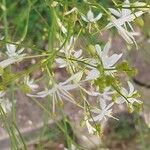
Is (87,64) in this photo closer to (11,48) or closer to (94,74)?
(94,74)

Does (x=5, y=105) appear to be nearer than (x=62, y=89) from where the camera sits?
No

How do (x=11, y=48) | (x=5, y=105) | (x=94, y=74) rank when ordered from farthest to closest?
(x=5, y=105)
(x=11, y=48)
(x=94, y=74)

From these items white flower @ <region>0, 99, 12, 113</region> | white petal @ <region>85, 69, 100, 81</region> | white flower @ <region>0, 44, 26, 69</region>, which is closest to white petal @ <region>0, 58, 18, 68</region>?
white flower @ <region>0, 44, 26, 69</region>

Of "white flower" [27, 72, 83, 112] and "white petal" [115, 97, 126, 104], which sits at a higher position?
"white flower" [27, 72, 83, 112]

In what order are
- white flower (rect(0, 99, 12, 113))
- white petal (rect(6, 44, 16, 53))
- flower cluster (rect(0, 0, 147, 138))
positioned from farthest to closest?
white flower (rect(0, 99, 12, 113)) < white petal (rect(6, 44, 16, 53)) < flower cluster (rect(0, 0, 147, 138))

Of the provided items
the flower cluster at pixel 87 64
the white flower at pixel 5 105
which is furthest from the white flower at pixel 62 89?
the white flower at pixel 5 105

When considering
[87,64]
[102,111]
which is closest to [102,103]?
[102,111]

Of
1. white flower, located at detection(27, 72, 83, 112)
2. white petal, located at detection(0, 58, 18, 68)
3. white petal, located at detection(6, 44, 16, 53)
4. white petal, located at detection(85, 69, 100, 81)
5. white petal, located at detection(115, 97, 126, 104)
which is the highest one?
white petal, located at detection(6, 44, 16, 53)

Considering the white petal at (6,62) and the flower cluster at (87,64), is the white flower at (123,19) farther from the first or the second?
the white petal at (6,62)

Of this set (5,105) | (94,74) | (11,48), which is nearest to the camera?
(94,74)

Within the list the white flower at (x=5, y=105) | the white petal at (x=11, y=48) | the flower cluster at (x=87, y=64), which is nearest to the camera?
the flower cluster at (x=87, y=64)

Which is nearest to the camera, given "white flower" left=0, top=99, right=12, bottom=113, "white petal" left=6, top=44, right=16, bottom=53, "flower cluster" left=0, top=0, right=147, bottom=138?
"flower cluster" left=0, top=0, right=147, bottom=138

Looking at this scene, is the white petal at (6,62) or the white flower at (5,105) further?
the white flower at (5,105)

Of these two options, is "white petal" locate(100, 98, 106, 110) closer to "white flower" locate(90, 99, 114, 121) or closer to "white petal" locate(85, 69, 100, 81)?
"white flower" locate(90, 99, 114, 121)
